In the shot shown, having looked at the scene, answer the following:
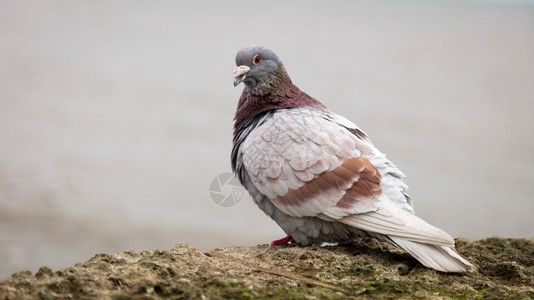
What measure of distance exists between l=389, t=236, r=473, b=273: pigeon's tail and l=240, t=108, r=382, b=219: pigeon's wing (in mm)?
401

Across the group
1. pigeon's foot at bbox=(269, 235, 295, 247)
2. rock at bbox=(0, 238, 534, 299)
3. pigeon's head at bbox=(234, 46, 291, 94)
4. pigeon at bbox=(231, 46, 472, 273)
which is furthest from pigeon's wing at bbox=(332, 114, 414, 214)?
pigeon's head at bbox=(234, 46, 291, 94)

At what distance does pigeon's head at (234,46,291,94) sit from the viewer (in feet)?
18.2

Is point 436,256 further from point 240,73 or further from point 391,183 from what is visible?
point 240,73

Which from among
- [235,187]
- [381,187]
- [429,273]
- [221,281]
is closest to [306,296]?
[221,281]

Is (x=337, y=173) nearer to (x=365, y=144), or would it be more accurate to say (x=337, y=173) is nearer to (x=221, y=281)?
(x=365, y=144)

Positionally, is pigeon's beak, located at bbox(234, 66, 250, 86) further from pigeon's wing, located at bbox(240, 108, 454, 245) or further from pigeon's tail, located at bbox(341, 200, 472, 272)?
pigeon's tail, located at bbox(341, 200, 472, 272)

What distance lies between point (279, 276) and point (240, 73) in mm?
2101

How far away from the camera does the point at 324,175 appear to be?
4844 mm

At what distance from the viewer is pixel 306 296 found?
3.45 m

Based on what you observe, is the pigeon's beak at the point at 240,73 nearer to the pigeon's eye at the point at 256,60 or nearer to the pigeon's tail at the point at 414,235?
the pigeon's eye at the point at 256,60

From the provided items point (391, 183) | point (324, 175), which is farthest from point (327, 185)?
point (391, 183)

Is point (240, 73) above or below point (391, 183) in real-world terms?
above

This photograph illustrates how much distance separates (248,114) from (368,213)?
5.12ft

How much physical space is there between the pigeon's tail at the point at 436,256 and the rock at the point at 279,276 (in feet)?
0.19
